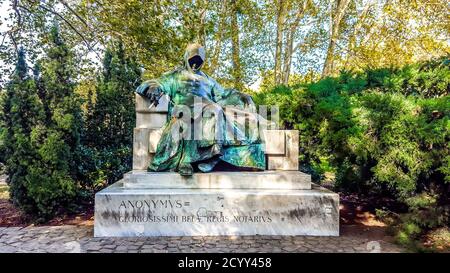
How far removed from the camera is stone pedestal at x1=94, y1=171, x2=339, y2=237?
4121mm

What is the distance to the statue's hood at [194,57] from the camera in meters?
5.50

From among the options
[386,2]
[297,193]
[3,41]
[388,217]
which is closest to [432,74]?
[388,217]

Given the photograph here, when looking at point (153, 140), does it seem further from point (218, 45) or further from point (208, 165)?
point (218, 45)

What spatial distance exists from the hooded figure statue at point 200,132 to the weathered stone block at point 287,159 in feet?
0.95

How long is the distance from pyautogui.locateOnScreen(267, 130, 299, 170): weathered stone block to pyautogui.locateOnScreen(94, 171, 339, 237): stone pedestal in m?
0.85

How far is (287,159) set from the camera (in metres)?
5.17

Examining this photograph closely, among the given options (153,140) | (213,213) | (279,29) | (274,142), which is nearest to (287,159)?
(274,142)

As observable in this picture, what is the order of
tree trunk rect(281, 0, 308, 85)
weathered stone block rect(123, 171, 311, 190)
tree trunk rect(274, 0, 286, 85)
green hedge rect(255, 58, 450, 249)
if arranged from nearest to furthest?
green hedge rect(255, 58, 450, 249) → weathered stone block rect(123, 171, 311, 190) → tree trunk rect(274, 0, 286, 85) → tree trunk rect(281, 0, 308, 85)

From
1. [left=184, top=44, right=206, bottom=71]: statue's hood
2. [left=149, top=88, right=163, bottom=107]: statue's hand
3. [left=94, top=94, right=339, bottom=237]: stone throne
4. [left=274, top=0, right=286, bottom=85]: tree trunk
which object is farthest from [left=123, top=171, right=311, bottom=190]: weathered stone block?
[left=274, top=0, right=286, bottom=85]: tree trunk

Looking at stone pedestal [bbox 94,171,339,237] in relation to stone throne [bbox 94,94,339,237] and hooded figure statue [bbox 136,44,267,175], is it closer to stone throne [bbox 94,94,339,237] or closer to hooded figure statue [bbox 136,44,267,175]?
stone throne [bbox 94,94,339,237]

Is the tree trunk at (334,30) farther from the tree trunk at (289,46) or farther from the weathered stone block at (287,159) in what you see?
the weathered stone block at (287,159)
